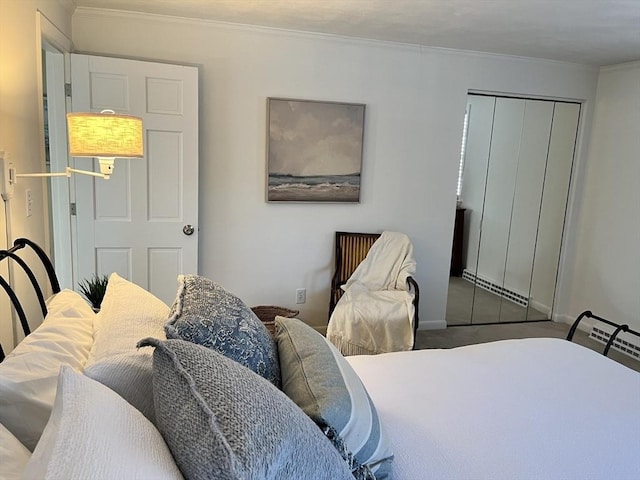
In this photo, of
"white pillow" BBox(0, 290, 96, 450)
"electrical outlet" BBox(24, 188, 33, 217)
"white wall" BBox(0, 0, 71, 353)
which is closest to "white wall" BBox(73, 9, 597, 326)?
"white wall" BBox(0, 0, 71, 353)

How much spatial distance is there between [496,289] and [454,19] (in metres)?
A: 2.54

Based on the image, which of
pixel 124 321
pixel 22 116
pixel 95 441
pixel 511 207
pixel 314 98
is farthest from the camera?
pixel 511 207

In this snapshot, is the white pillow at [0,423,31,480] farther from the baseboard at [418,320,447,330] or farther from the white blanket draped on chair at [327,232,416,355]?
the baseboard at [418,320,447,330]

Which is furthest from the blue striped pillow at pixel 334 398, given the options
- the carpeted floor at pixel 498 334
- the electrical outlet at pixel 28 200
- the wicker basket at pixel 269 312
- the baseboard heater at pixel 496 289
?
the baseboard heater at pixel 496 289

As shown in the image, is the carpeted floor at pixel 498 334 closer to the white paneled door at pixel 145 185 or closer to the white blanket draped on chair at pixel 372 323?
the white blanket draped on chair at pixel 372 323

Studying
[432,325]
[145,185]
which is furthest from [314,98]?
[432,325]

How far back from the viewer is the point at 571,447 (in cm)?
140

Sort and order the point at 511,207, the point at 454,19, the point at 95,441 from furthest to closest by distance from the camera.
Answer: the point at 511,207, the point at 454,19, the point at 95,441

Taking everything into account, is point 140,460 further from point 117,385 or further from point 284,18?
point 284,18

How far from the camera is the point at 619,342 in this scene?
3.89 meters

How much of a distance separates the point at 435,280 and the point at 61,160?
2.98 metres

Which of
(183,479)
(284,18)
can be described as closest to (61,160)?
(284,18)

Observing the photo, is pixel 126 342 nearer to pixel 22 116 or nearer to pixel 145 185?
pixel 22 116

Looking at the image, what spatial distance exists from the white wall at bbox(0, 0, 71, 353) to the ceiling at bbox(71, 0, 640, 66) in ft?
3.23
